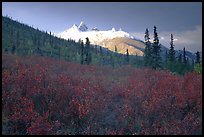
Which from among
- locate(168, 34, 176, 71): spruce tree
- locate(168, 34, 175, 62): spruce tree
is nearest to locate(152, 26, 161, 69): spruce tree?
locate(168, 34, 176, 71): spruce tree

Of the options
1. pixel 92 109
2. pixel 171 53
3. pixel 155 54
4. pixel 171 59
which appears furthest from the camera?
pixel 171 53

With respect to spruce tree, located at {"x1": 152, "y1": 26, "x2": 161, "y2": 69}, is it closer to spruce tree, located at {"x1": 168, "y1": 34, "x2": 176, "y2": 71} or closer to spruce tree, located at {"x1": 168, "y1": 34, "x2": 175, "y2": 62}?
spruce tree, located at {"x1": 168, "y1": 34, "x2": 176, "y2": 71}

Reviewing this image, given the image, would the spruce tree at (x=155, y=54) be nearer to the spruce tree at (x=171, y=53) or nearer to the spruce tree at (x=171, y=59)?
the spruce tree at (x=171, y=59)

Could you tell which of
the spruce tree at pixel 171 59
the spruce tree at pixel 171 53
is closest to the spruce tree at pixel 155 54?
the spruce tree at pixel 171 59

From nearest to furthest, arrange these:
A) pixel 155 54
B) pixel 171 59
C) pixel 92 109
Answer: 1. pixel 92 109
2. pixel 155 54
3. pixel 171 59

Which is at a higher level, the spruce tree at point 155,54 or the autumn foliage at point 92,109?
the spruce tree at point 155,54

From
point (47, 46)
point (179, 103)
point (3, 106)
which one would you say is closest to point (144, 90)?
point (179, 103)

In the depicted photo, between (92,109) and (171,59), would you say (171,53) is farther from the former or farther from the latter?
(92,109)

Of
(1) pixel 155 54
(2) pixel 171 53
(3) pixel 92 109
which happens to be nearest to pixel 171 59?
(2) pixel 171 53

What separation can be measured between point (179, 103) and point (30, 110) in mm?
8711

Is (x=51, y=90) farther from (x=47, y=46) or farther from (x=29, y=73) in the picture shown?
(x=47, y=46)

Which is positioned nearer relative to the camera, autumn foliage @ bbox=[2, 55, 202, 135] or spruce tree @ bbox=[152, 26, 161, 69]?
autumn foliage @ bbox=[2, 55, 202, 135]

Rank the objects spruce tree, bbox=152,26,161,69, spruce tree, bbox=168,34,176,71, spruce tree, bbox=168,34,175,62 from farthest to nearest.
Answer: spruce tree, bbox=168,34,175,62 → spruce tree, bbox=168,34,176,71 → spruce tree, bbox=152,26,161,69

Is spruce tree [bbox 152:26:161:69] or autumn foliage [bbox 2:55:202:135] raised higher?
spruce tree [bbox 152:26:161:69]
